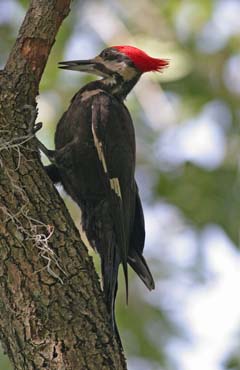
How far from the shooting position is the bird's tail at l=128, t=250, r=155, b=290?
10.7 ft

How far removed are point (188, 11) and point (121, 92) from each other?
1.45m

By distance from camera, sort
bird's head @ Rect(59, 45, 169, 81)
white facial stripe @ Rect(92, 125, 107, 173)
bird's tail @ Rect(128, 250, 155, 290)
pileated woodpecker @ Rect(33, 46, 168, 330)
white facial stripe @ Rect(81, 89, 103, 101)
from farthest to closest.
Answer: bird's head @ Rect(59, 45, 169, 81) < white facial stripe @ Rect(81, 89, 103, 101) < white facial stripe @ Rect(92, 125, 107, 173) < pileated woodpecker @ Rect(33, 46, 168, 330) < bird's tail @ Rect(128, 250, 155, 290)

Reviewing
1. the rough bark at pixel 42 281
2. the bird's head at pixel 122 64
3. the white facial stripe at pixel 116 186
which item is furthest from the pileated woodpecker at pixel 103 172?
the rough bark at pixel 42 281

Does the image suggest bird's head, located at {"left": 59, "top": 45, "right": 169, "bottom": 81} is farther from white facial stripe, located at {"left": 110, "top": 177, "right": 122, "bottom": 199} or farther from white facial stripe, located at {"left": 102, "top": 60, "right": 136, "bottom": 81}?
white facial stripe, located at {"left": 110, "top": 177, "right": 122, "bottom": 199}

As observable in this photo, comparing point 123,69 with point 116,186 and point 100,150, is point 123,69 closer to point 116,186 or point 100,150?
point 100,150

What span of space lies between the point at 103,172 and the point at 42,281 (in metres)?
0.97

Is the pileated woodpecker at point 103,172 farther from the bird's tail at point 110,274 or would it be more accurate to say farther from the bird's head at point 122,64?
the bird's head at point 122,64

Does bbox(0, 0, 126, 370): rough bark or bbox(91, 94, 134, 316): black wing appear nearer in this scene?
bbox(0, 0, 126, 370): rough bark

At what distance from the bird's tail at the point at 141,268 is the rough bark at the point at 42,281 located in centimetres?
54

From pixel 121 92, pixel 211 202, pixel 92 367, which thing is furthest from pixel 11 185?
pixel 211 202

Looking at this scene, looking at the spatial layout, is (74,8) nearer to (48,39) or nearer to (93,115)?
(93,115)

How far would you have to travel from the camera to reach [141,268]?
10.8 feet

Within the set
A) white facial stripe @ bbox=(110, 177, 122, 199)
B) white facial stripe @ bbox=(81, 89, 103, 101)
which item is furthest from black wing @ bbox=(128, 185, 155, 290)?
white facial stripe @ bbox=(81, 89, 103, 101)

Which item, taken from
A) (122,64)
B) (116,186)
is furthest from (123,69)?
(116,186)
